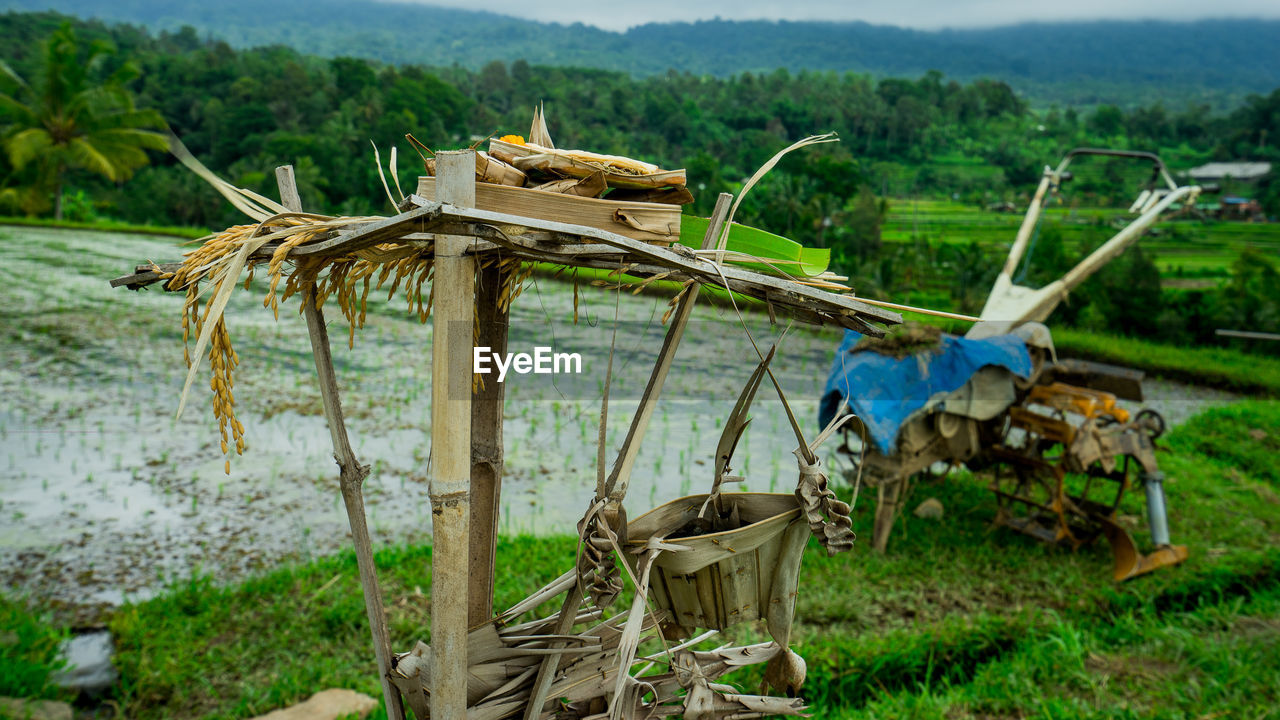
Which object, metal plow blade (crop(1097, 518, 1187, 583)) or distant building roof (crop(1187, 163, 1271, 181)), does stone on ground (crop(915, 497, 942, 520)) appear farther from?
distant building roof (crop(1187, 163, 1271, 181))

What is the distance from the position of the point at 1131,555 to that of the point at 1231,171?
29654 mm

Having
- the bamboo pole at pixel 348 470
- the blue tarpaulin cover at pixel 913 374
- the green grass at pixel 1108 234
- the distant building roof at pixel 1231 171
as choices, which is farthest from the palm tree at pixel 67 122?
the distant building roof at pixel 1231 171

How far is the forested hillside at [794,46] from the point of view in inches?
4530

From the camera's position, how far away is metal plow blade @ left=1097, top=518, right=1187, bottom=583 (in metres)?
4.20

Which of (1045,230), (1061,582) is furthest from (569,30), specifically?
(1061,582)

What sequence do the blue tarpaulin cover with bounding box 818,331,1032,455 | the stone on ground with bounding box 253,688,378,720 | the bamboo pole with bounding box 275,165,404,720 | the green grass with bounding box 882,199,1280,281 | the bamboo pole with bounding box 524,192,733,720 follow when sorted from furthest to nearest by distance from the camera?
the green grass with bounding box 882,199,1280,281, the blue tarpaulin cover with bounding box 818,331,1032,455, the stone on ground with bounding box 253,688,378,720, the bamboo pole with bounding box 275,165,404,720, the bamboo pole with bounding box 524,192,733,720

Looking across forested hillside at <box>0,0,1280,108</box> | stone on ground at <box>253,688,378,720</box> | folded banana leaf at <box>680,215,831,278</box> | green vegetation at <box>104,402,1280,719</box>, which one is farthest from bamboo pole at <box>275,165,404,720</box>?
forested hillside at <box>0,0,1280,108</box>

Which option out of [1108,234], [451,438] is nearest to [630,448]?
[451,438]

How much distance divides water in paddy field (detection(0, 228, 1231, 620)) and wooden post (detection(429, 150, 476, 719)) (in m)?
1.18

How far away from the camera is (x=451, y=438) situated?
49.9 inches

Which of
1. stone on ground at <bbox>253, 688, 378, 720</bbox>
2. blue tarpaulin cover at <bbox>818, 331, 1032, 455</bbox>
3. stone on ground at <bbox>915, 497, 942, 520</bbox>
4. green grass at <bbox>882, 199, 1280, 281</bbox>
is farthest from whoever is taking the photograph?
green grass at <bbox>882, 199, 1280, 281</bbox>

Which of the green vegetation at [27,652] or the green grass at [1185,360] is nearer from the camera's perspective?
the green vegetation at [27,652]

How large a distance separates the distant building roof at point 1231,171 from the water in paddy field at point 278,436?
74.5 feet

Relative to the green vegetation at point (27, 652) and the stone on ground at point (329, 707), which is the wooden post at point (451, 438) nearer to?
the stone on ground at point (329, 707)
